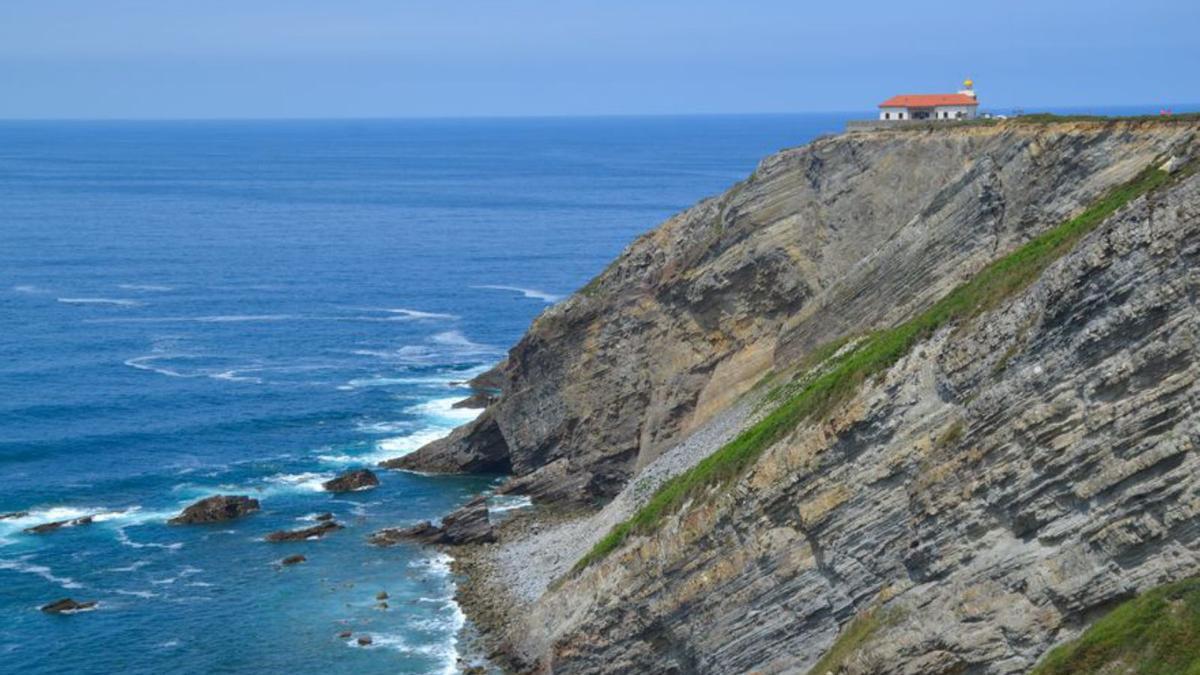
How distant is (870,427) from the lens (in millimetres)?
46312

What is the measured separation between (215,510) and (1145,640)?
5689cm

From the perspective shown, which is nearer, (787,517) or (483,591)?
(787,517)

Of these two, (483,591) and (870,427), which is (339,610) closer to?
(483,591)

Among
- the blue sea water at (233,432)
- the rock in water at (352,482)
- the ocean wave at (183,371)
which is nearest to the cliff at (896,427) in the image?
the blue sea water at (233,432)

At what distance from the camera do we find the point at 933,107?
88938 mm

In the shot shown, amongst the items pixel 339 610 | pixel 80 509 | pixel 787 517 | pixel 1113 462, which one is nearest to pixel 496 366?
pixel 80 509

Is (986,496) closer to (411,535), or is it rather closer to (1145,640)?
(1145,640)

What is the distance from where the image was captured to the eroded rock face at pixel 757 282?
206ft

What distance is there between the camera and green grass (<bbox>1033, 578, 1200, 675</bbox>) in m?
34.8

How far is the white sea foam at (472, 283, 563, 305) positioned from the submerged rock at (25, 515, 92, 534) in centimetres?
6813

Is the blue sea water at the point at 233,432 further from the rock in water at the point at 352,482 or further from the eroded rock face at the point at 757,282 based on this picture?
the eroded rock face at the point at 757,282

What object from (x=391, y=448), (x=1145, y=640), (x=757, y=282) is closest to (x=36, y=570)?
(x=391, y=448)

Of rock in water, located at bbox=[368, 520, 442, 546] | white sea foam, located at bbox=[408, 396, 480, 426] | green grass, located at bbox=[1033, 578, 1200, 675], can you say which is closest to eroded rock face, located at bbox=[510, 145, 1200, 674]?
green grass, located at bbox=[1033, 578, 1200, 675]

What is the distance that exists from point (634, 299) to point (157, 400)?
38.1 meters
